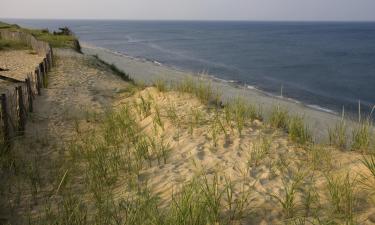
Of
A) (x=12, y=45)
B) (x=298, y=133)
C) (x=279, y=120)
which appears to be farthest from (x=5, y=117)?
(x=12, y=45)

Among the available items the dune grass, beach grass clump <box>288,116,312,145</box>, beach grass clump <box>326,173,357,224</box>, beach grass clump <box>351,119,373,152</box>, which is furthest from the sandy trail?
beach grass clump <box>351,119,373,152</box>

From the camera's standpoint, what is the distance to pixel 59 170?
549 cm

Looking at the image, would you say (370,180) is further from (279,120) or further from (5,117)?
(5,117)

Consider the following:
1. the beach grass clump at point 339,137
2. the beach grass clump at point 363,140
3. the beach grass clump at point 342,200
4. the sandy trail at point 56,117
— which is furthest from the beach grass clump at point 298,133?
the sandy trail at point 56,117

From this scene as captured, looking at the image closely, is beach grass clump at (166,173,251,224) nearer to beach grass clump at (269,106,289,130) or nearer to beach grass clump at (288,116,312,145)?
beach grass clump at (288,116,312,145)

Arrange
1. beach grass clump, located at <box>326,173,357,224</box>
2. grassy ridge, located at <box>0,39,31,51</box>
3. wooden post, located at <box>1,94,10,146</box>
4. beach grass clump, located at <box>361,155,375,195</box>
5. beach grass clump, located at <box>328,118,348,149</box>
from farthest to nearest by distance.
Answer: grassy ridge, located at <box>0,39,31,51</box> → wooden post, located at <box>1,94,10,146</box> → beach grass clump, located at <box>328,118,348,149</box> → beach grass clump, located at <box>361,155,375,195</box> → beach grass clump, located at <box>326,173,357,224</box>

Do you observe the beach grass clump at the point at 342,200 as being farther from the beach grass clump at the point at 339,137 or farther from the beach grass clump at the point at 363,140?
the beach grass clump at the point at 339,137

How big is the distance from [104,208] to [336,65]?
1202 inches

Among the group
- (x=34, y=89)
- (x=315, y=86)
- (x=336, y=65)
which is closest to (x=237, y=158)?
(x=34, y=89)

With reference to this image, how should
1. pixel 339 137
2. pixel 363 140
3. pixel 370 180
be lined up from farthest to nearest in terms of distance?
pixel 339 137 → pixel 363 140 → pixel 370 180

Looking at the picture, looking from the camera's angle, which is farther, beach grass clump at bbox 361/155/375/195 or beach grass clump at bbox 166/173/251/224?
beach grass clump at bbox 361/155/375/195

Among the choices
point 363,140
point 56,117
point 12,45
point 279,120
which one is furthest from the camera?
point 12,45

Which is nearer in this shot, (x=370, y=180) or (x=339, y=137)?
(x=370, y=180)

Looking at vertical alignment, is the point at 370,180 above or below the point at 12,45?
below
